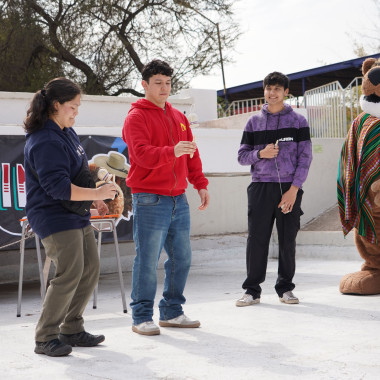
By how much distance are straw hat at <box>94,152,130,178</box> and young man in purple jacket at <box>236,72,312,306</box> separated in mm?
1989

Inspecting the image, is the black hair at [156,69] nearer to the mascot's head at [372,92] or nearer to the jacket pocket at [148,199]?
the jacket pocket at [148,199]

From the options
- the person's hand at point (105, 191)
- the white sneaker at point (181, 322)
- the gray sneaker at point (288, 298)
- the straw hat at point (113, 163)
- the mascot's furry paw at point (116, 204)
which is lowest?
the gray sneaker at point (288, 298)

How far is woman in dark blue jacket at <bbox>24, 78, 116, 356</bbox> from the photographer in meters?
3.46

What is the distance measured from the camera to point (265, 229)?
16.7 feet

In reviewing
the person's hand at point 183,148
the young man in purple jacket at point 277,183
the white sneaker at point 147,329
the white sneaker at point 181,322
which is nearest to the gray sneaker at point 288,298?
the young man in purple jacket at point 277,183

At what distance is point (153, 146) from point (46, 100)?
2.32 feet

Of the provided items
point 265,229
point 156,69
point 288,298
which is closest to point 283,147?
point 265,229

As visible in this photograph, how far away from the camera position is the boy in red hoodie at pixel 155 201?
4.05 m

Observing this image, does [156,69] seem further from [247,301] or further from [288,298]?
[288,298]

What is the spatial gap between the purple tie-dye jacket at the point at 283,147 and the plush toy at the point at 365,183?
0.63 m

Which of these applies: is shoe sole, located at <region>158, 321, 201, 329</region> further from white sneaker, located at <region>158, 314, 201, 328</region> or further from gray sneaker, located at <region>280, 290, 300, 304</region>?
gray sneaker, located at <region>280, 290, 300, 304</region>

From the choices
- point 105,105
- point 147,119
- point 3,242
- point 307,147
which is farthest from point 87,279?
point 105,105

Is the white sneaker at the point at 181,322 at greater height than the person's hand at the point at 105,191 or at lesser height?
lesser

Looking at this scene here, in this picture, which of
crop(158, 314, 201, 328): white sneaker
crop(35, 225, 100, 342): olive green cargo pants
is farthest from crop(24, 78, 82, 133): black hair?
crop(158, 314, 201, 328): white sneaker
